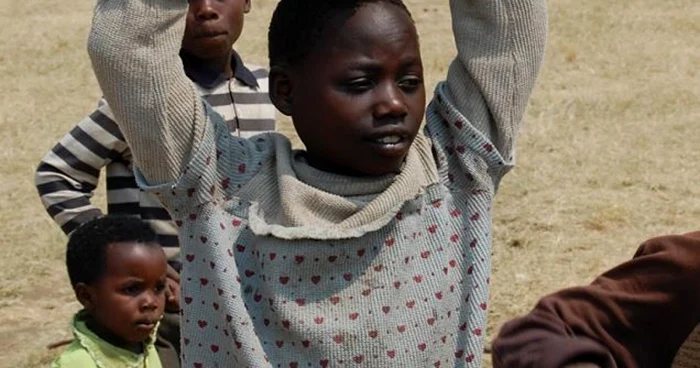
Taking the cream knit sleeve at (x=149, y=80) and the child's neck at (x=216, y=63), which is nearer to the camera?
the cream knit sleeve at (x=149, y=80)

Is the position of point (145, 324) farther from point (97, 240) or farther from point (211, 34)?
→ point (211, 34)

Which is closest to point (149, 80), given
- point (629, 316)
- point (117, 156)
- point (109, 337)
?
point (629, 316)

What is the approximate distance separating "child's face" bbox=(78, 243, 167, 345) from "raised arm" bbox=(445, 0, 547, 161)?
172 centimetres

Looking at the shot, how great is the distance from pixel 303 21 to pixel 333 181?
26cm

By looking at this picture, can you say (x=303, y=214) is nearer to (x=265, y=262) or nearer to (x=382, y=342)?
(x=265, y=262)

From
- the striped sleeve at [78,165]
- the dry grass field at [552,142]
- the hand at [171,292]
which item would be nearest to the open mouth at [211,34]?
the striped sleeve at [78,165]

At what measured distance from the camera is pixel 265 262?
2305mm

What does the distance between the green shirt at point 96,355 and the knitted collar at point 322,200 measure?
1672 millimetres

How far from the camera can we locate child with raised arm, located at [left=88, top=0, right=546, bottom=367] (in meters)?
2.25

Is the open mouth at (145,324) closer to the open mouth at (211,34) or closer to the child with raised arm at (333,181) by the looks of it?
the open mouth at (211,34)

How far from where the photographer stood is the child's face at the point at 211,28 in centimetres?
380

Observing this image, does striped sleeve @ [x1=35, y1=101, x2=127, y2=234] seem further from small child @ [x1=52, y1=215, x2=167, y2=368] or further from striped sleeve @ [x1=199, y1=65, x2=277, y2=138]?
striped sleeve @ [x1=199, y1=65, x2=277, y2=138]

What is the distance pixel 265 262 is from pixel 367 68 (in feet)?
1.14

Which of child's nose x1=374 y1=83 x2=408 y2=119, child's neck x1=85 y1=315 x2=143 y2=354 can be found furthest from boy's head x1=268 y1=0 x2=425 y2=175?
child's neck x1=85 y1=315 x2=143 y2=354
